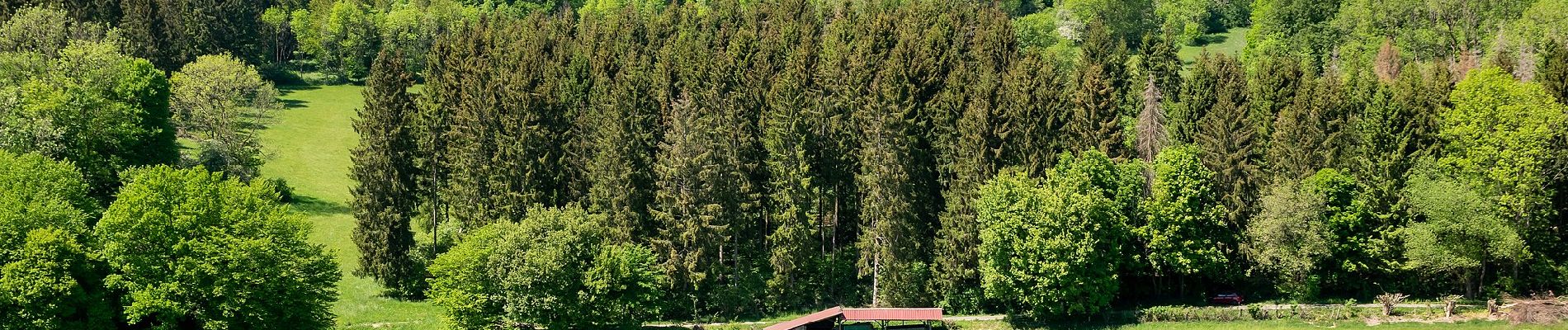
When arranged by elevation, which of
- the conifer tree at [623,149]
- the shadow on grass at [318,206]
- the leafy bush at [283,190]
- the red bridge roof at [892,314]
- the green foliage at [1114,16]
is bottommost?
the red bridge roof at [892,314]

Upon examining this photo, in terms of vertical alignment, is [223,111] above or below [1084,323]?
above

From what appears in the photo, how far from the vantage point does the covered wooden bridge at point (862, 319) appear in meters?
73.8

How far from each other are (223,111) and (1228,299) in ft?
235

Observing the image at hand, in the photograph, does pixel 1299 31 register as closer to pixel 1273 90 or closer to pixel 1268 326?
pixel 1273 90

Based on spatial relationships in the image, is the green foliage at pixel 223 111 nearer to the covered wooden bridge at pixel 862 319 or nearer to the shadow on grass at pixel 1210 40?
the covered wooden bridge at pixel 862 319

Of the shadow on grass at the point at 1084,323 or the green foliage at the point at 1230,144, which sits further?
the green foliage at the point at 1230,144

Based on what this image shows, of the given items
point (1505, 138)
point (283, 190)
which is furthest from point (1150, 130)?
point (283, 190)

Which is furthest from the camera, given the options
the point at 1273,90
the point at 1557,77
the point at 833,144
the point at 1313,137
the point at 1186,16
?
the point at 1186,16

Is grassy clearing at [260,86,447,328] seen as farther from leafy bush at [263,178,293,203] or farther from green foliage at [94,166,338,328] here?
green foliage at [94,166,338,328]

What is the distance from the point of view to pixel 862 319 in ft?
243

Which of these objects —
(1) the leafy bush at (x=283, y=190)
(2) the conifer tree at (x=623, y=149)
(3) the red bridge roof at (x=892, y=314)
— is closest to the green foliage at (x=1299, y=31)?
(3) the red bridge roof at (x=892, y=314)

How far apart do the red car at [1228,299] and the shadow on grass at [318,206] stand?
191 ft

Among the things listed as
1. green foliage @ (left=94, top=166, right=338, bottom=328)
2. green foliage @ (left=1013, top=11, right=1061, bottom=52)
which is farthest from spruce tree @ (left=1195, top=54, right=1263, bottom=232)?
green foliage @ (left=1013, top=11, right=1061, bottom=52)

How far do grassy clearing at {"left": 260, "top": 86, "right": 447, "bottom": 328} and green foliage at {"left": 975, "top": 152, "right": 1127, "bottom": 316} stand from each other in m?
29.6
